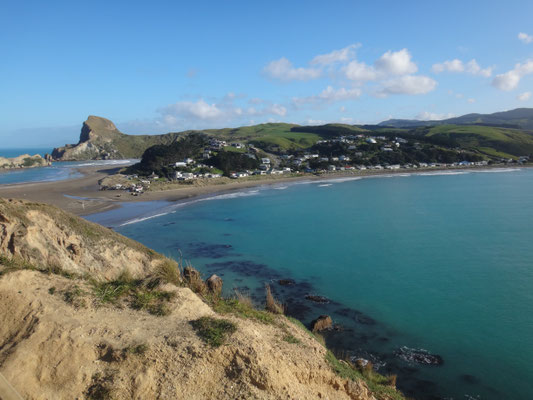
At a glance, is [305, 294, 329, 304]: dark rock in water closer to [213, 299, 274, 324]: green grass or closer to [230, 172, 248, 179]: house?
[213, 299, 274, 324]: green grass

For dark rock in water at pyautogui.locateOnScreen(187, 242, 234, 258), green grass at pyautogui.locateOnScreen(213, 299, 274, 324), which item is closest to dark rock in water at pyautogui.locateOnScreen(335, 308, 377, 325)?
green grass at pyautogui.locateOnScreen(213, 299, 274, 324)

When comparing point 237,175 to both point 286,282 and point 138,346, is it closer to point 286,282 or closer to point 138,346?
point 286,282

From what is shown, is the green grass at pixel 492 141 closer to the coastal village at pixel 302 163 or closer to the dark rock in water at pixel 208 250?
the coastal village at pixel 302 163

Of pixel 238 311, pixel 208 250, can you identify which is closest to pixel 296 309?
pixel 238 311

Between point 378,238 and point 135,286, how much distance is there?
28305mm

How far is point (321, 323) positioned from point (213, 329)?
9479mm

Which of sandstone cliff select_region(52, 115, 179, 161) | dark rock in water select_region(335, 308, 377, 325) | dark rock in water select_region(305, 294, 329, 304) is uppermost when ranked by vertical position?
sandstone cliff select_region(52, 115, 179, 161)

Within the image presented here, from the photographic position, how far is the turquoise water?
14289 mm

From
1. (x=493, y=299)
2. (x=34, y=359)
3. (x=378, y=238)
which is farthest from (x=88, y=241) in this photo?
(x=378, y=238)

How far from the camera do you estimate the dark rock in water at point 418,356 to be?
1402cm

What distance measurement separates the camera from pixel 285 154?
124 meters

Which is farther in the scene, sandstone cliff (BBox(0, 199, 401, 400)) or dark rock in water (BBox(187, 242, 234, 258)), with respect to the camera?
dark rock in water (BBox(187, 242, 234, 258))

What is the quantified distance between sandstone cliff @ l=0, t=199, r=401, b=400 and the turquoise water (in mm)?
5750

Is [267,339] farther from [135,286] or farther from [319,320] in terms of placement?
[319,320]
